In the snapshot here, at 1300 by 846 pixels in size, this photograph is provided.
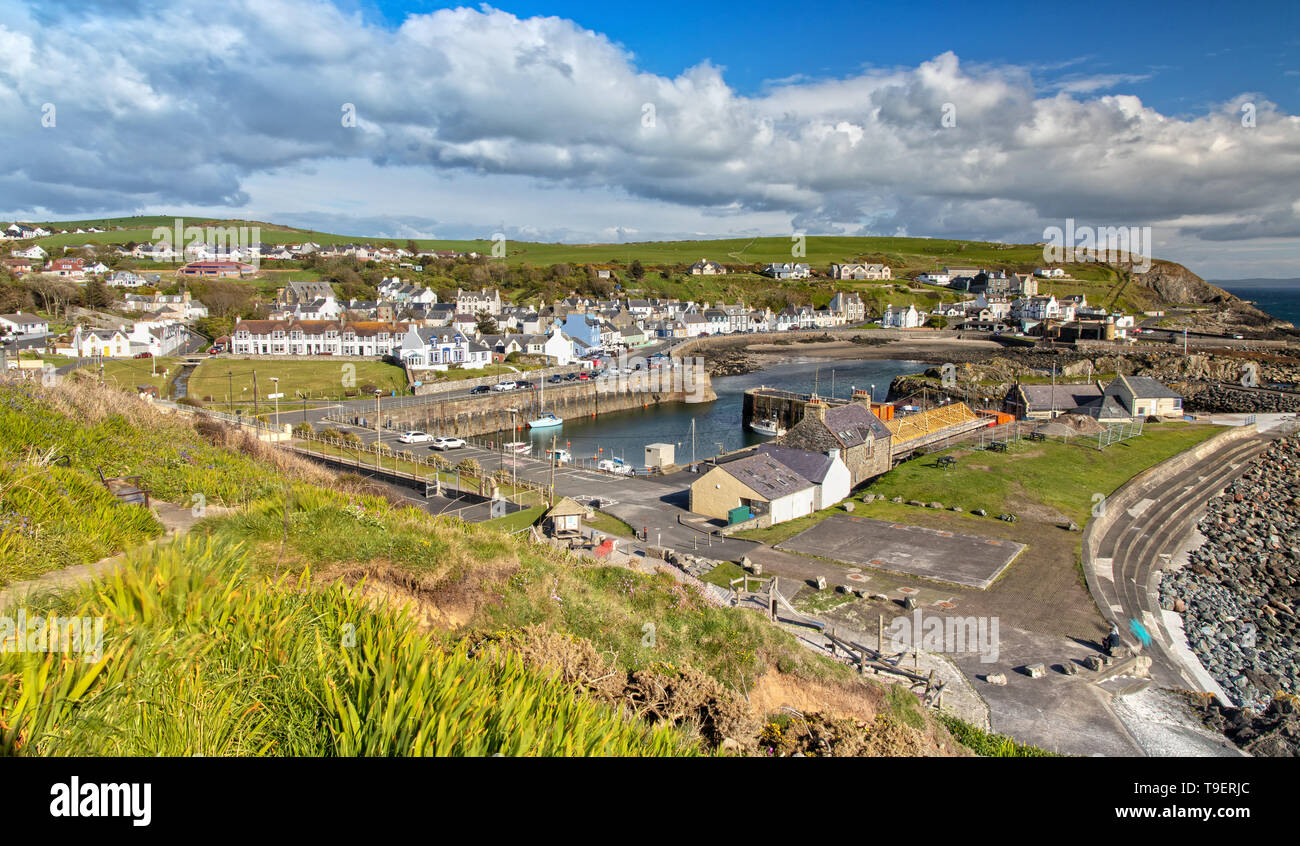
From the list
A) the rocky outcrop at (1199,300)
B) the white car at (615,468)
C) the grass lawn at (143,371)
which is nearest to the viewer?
the white car at (615,468)

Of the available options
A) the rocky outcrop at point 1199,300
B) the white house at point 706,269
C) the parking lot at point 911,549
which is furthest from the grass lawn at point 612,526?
the white house at point 706,269

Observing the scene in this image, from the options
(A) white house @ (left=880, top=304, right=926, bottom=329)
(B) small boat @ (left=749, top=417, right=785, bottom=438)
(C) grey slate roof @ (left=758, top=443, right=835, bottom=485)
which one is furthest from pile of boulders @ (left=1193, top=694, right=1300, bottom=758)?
(A) white house @ (left=880, top=304, right=926, bottom=329)

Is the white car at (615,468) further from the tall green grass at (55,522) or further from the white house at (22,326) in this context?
the white house at (22,326)

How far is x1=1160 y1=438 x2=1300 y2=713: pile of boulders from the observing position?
Result: 19375mm

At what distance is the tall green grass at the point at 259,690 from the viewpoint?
379 cm

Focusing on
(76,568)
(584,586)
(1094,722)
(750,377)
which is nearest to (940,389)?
(750,377)

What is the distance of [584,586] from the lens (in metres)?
13.2

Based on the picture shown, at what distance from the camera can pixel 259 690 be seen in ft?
15.3

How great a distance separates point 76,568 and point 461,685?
18.3 ft

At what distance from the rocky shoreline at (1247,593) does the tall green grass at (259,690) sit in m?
17.9

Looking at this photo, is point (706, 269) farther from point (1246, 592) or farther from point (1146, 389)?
point (1246, 592)

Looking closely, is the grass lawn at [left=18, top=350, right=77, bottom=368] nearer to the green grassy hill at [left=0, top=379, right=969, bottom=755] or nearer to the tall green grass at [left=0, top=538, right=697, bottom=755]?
Answer: the green grassy hill at [left=0, top=379, right=969, bottom=755]

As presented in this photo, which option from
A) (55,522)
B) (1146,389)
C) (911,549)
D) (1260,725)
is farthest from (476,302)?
(55,522)

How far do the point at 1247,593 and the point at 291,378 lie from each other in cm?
6785
